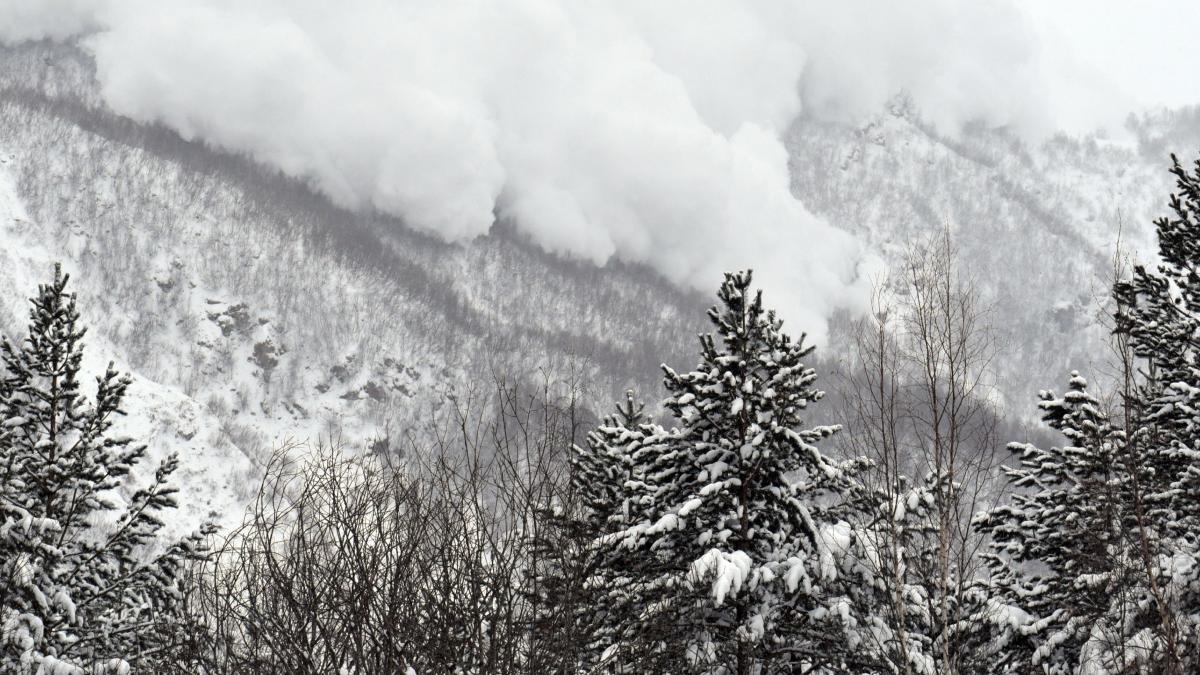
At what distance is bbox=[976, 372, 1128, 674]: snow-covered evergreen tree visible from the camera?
474 inches

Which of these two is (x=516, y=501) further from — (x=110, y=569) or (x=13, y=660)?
(x=110, y=569)

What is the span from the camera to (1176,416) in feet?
A: 39.6

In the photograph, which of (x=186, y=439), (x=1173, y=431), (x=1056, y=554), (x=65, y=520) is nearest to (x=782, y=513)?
(x=1056, y=554)

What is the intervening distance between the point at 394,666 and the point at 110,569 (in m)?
12.8

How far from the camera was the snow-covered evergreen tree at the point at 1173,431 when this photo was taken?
35.2 feet

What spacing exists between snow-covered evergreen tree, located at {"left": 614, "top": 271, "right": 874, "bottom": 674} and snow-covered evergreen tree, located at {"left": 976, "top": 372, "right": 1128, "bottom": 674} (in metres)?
2.52

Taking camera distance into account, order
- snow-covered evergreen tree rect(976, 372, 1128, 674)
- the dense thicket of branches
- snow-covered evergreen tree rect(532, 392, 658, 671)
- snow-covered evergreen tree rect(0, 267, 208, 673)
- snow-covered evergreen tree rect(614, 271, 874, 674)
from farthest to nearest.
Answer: snow-covered evergreen tree rect(0, 267, 208, 673)
snow-covered evergreen tree rect(614, 271, 874, 674)
snow-covered evergreen tree rect(976, 372, 1128, 674)
the dense thicket of branches
snow-covered evergreen tree rect(532, 392, 658, 671)

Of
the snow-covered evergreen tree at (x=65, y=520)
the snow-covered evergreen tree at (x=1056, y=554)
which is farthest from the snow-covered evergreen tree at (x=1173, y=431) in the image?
the snow-covered evergreen tree at (x=65, y=520)

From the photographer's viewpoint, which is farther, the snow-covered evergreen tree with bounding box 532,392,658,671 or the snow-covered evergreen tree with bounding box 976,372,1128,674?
the snow-covered evergreen tree with bounding box 976,372,1128,674

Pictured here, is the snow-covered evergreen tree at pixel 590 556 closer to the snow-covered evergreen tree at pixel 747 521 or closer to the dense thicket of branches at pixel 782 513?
the dense thicket of branches at pixel 782 513

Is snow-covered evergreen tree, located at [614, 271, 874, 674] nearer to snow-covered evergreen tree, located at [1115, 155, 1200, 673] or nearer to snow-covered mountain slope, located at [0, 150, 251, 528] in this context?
snow-covered evergreen tree, located at [1115, 155, 1200, 673]

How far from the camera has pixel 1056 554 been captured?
15445mm

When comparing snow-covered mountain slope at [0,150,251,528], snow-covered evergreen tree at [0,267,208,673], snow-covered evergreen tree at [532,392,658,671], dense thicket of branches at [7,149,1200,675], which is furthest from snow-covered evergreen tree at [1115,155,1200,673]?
snow-covered mountain slope at [0,150,251,528]

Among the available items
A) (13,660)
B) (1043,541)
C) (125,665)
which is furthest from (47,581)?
(1043,541)
